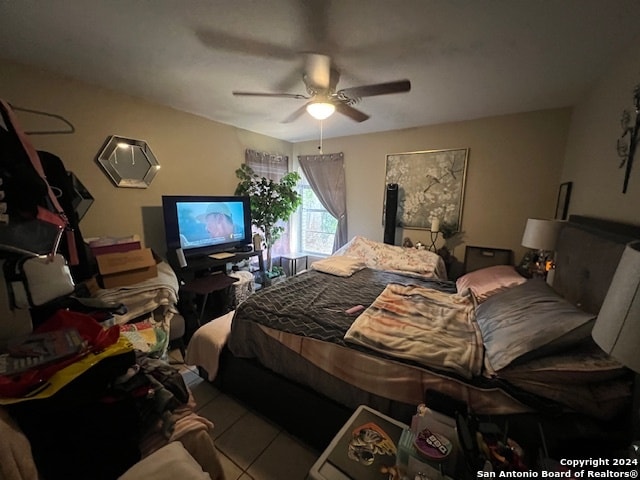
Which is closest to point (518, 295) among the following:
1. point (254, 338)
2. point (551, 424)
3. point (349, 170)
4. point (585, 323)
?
point (585, 323)

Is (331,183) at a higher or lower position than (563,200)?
higher

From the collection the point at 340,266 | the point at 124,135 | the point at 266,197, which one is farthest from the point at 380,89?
the point at 124,135

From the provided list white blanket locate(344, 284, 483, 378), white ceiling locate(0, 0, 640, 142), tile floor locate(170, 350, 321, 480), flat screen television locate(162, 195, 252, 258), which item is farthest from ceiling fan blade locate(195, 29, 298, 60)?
tile floor locate(170, 350, 321, 480)

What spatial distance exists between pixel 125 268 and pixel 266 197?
1.84 metres

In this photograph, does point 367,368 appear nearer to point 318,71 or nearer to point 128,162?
point 318,71

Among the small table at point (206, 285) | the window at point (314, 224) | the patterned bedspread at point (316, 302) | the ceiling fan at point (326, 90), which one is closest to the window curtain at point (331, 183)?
the window at point (314, 224)

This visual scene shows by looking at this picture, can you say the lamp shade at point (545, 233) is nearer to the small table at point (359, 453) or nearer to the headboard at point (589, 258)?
the headboard at point (589, 258)

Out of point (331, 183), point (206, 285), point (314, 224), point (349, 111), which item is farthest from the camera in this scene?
point (314, 224)

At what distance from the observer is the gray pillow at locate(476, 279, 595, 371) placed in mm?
958

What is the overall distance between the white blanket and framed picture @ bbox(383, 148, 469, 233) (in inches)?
59.3

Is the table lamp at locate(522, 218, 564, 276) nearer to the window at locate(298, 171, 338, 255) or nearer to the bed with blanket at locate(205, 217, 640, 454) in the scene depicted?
the bed with blanket at locate(205, 217, 640, 454)

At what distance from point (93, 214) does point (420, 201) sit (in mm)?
3463

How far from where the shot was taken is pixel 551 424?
91cm

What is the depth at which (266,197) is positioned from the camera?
329 centimetres
